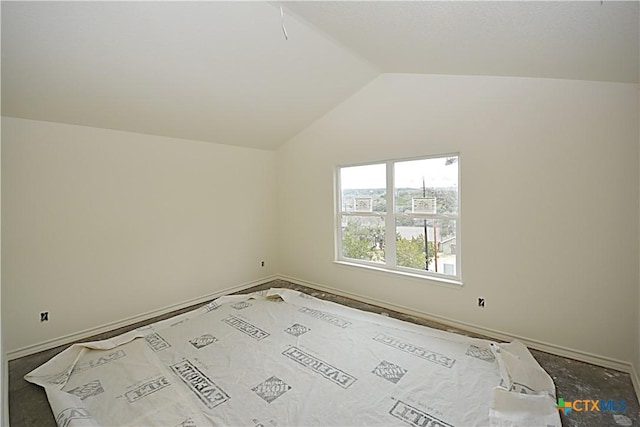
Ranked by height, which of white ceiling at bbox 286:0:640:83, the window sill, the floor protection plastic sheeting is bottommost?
the floor protection plastic sheeting

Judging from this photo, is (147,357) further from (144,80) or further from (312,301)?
(144,80)

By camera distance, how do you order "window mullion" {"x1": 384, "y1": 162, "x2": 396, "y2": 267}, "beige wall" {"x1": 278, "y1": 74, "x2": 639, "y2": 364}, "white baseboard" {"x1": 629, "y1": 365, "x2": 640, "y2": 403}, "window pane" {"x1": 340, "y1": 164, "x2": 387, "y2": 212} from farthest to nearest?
"window pane" {"x1": 340, "y1": 164, "x2": 387, "y2": 212}
"window mullion" {"x1": 384, "y1": 162, "x2": 396, "y2": 267}
"beige wall" {"x1": 278, "y1": 74, "x2": 639, "y2": 364}
"white baseboard" {"x1": 629, "y1": 365, "x2": 640, "y2": 403}

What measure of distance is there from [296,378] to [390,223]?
2195 mm

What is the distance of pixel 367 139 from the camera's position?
386 centimetres

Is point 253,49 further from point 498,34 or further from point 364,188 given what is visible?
point 364,188

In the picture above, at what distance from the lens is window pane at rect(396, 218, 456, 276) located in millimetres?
3344

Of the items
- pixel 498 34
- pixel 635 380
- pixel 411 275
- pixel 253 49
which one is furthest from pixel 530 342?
pixel 253 49

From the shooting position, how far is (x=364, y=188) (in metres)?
4.10

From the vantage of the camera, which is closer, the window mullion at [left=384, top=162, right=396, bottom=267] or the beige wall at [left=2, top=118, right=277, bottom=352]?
the beige wall at [left=2, top=118, right=277, bottom=352]

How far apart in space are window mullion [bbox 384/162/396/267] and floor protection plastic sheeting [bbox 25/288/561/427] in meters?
0.85

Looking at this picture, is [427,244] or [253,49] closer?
[253,49]

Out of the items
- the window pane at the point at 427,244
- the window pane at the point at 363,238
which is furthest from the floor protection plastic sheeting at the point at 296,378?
the window pane at the point at 363,238

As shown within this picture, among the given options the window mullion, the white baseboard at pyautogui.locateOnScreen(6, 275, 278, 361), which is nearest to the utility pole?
the window mullion

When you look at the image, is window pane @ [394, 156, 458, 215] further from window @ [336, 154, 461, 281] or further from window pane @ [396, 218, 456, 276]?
window pane @ [396, 218, 456, 276]
